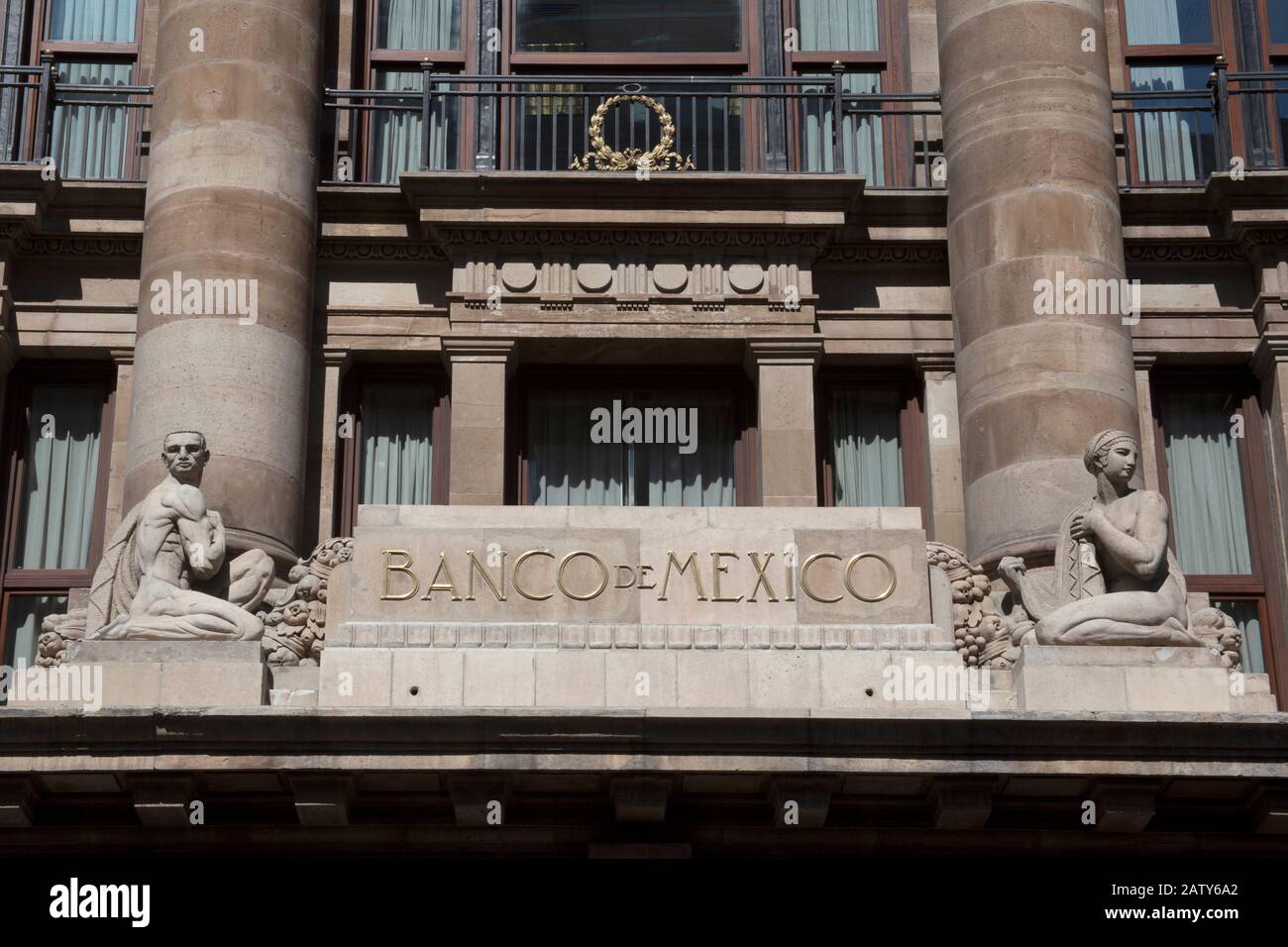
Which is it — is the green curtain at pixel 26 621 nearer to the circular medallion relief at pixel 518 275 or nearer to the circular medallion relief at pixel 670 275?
the circular medallion relief at pixel 518 275

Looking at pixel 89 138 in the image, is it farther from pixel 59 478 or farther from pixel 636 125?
pixel 636 125

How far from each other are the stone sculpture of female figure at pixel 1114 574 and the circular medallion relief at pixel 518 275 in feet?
25.0

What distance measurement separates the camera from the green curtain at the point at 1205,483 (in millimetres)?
25281

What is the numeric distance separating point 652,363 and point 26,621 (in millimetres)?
7558

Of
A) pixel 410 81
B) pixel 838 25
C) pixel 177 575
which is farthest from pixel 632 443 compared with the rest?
pixel 177 575

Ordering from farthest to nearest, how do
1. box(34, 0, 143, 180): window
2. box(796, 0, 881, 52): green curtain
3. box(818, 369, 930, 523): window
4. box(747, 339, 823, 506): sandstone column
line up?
box(796, 0, 881, 52): green curtain, box(34, 0, 143, 180): window, box(818, 369, 930, 523): window, box(747, 339, 823, 506): sandstone column

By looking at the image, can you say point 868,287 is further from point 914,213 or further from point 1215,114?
point 1215,114

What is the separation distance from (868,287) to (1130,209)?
3157 mm

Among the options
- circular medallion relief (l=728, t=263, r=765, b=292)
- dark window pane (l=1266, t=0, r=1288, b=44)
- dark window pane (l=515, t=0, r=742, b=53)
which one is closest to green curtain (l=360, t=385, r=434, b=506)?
circular medallion relief (l=728, t=263, r=765, b=292)

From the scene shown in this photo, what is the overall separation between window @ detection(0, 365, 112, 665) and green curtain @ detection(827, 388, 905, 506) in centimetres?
832

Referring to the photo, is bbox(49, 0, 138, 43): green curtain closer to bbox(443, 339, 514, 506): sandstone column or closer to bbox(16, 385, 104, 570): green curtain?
bbox(16, 385, 104, 570): green curtain

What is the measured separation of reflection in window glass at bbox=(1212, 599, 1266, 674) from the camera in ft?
80.7

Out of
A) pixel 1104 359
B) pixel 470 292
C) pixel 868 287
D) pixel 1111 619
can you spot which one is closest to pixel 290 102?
pixel 470 292
